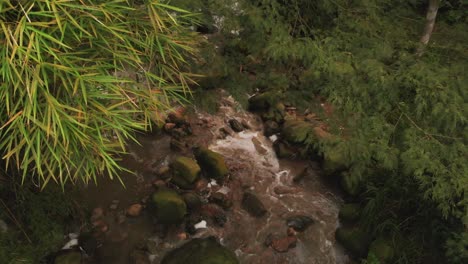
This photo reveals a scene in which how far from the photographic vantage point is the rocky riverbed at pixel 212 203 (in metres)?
5.52

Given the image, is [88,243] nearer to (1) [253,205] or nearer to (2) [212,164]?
(2) [212,164]

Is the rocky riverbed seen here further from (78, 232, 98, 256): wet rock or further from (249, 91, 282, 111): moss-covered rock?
(249, 91, 282, 111): moss-covered rock

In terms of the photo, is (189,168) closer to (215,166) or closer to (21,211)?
(215,166)

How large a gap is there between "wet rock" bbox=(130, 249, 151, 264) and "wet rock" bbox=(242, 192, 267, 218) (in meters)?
1.83

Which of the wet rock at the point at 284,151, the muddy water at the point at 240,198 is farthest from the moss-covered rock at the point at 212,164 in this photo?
the wet rock at the point at 284,151

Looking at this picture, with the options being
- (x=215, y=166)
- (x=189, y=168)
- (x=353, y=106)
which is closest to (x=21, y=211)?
(x=189, y=168)

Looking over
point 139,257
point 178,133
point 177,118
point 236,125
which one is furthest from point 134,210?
point 236,125

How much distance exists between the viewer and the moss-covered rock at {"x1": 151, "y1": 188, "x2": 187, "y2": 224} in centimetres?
565

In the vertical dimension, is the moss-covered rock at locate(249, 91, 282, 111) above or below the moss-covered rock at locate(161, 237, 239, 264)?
above

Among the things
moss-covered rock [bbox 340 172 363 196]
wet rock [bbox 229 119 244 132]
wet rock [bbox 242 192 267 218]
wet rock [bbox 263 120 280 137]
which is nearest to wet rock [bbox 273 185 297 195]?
wet rock [bbox 242 192 267 218]

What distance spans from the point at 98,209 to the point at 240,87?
313 centimetres

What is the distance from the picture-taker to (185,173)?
247 inches

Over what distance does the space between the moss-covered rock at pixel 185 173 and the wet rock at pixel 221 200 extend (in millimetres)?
441

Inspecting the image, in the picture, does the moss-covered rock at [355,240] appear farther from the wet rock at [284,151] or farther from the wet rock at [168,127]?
the wet rock at [168,127]
